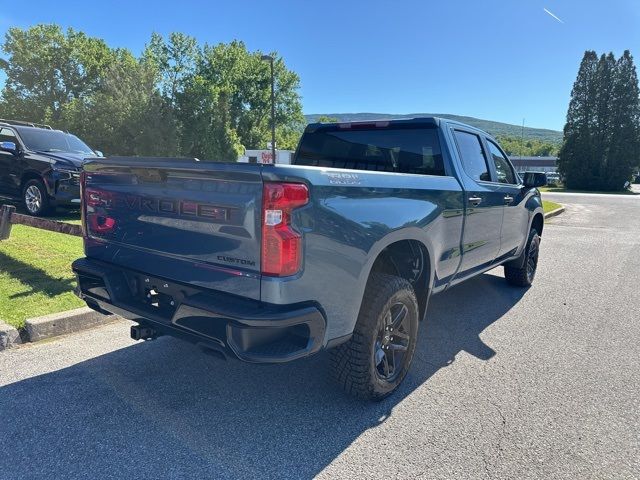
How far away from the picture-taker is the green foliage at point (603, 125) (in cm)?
4888

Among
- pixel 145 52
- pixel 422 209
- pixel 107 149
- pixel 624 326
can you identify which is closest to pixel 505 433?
pixel 422 209

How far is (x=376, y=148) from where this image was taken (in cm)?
443

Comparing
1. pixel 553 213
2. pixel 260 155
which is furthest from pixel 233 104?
pixel 553 213

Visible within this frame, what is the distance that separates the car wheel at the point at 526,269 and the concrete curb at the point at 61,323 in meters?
4.98

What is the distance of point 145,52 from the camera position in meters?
46.5

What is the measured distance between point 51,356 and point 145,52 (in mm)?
49511

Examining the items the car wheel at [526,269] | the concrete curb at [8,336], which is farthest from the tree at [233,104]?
the concrete curb at [8,336]

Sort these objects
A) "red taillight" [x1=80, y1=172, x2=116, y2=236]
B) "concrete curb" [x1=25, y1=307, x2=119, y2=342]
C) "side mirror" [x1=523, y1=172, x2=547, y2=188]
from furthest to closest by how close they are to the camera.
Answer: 1. "side mirror" [x1=523, y1=172, x2=547, y2=188]
2. "concrete curb" [x1=25, y1=307, x2=119, y2=342]
3. "red taillight" [x1=80, y1=172, x2=116, y2=236]

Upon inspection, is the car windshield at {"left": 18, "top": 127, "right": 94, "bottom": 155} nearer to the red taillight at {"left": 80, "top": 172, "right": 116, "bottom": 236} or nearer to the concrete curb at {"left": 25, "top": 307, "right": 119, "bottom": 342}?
the concrete curb at {"left": 25, "top": 307, "right": 119, "bottom": 342}

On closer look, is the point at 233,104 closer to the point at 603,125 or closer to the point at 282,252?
the point at 603,125

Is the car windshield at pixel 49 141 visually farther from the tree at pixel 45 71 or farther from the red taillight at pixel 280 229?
the tree at pixel 45 71

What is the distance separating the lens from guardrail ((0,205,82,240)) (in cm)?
516

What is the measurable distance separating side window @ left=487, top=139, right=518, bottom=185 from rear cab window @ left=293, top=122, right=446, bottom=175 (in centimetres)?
128

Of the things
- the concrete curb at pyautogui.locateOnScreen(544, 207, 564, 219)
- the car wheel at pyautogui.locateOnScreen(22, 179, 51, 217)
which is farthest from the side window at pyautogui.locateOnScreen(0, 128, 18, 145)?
the concrete curb at pyautogui.locateOnScreen(544, 207, 564, 219)
